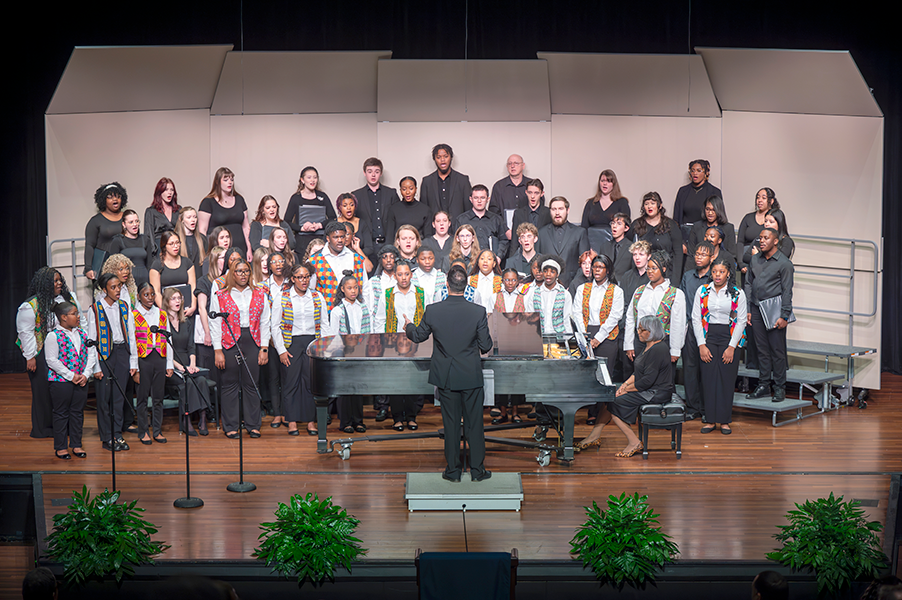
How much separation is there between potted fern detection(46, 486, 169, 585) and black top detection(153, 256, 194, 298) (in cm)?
330

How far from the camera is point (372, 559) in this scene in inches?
197

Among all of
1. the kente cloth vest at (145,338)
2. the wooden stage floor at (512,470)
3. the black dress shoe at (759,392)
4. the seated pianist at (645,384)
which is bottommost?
the wooden stage floor at (512,470)

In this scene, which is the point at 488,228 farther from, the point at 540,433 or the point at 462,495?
the point at 462,495

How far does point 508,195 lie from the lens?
31.2ft

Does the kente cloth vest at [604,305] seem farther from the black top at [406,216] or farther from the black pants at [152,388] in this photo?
the black pants at [152,388]

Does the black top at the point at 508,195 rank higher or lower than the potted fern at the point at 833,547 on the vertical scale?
higher

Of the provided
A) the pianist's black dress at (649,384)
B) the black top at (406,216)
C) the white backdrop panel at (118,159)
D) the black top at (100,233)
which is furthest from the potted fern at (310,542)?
the white backdrop panel at (118,159)

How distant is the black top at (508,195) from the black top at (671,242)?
1273mm

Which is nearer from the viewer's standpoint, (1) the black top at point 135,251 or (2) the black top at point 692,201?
(1) the black top at point 135,251

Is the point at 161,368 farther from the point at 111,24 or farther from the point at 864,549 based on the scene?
the point at 864,549

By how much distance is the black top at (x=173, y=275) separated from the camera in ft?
26.7

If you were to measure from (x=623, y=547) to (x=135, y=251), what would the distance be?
5.37m

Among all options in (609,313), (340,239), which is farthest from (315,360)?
(609,313)

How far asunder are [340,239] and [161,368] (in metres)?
1.83
